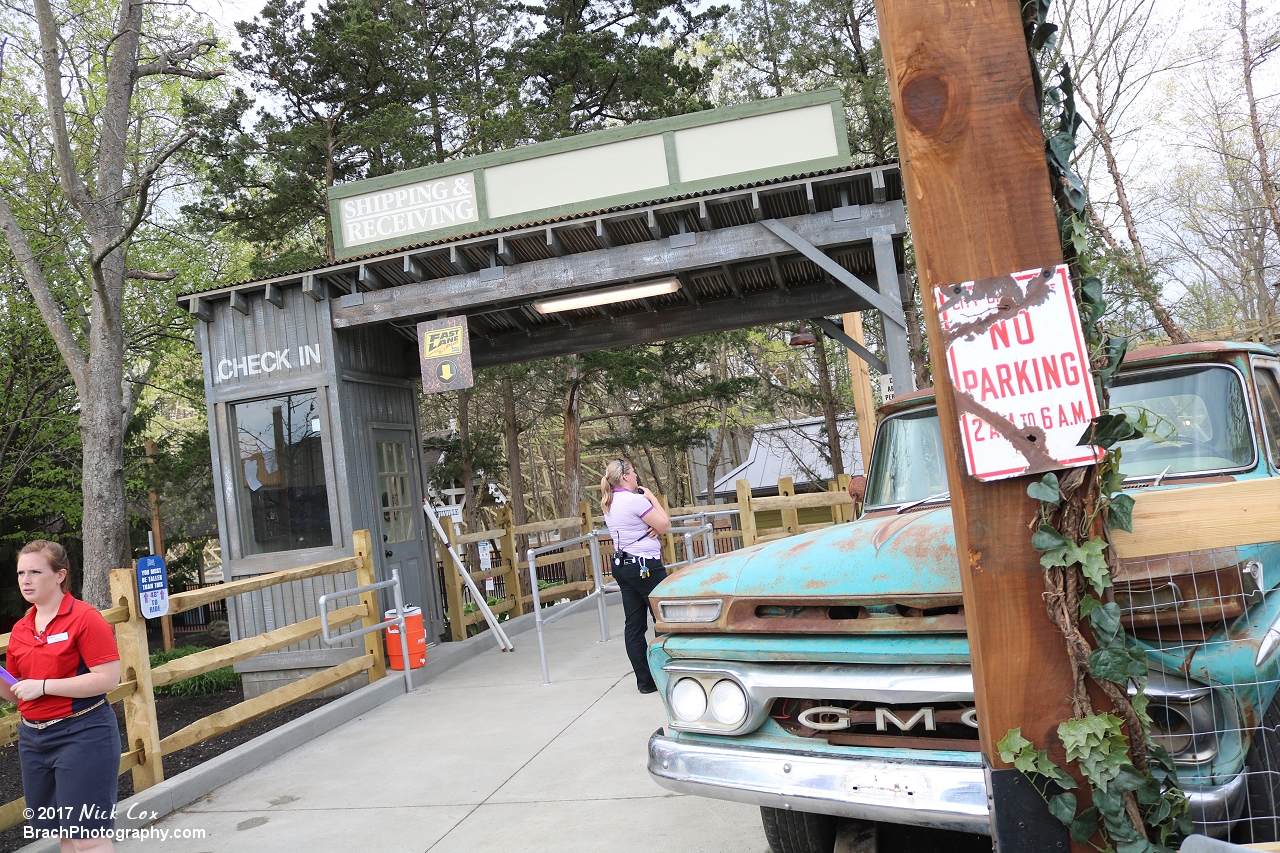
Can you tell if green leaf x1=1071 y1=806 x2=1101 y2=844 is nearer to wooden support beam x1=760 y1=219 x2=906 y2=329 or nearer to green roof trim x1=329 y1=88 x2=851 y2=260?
wooden support beam x1=760 y1=219 x2=906 y2=329

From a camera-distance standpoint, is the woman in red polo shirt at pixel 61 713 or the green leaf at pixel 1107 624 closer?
the green leaf at pixel 1107 624

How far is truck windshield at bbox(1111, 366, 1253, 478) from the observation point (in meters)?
3.52

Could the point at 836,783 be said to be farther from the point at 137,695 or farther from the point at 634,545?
the point at 137,695

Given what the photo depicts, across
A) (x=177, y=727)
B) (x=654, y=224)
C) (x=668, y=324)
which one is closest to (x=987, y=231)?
(x=654, y=224)

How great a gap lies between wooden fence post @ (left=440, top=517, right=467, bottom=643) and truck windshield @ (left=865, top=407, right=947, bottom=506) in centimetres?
680

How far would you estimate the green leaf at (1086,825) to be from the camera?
201cm

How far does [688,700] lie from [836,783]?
65 centimetres

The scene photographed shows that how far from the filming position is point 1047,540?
198 centimetres

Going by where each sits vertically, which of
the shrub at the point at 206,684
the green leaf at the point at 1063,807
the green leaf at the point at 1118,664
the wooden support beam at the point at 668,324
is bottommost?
the shrub at the point at 206,684

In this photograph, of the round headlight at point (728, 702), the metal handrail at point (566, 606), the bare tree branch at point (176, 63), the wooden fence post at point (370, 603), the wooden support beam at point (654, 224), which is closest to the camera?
the round headlight at point (728, 702)

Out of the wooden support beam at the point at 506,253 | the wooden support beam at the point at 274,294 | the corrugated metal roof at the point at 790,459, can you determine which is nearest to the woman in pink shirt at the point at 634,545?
the wooden support beam at the point at 506,253

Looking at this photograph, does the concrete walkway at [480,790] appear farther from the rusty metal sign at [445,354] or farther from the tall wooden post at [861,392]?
the tall wooden post at [861,392]

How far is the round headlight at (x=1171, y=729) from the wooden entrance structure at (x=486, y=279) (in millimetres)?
6492

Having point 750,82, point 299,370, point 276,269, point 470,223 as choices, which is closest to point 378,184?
point 470,223
